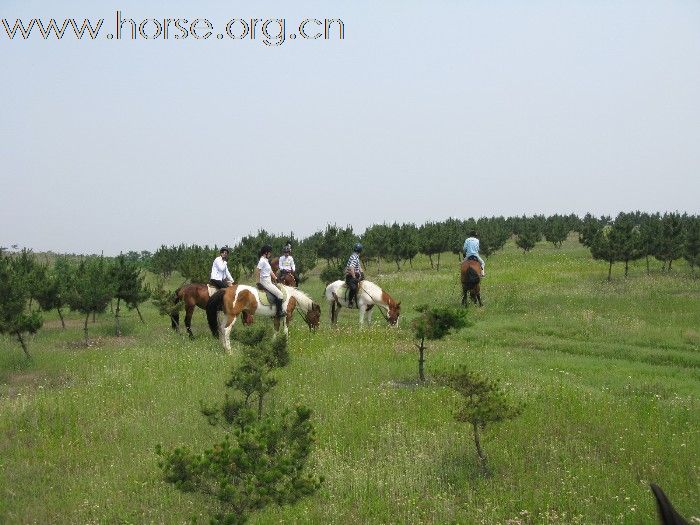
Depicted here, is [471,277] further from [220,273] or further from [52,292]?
[52,292]

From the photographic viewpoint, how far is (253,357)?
10453 mm

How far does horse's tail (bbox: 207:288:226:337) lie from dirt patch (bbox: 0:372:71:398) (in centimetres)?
444

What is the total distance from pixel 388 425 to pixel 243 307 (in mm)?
8067

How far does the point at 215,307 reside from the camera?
701 inches

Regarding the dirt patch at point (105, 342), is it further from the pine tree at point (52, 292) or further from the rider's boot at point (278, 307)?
the rider's boot at point (278, 307)

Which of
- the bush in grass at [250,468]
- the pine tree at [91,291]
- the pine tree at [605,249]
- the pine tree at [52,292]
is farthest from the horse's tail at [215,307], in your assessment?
the pine tree at [605,249]

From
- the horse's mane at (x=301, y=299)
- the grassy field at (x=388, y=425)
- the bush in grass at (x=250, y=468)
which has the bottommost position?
the grassy field at (x=388, y=425)

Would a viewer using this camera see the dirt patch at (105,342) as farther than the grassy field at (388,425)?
Yes

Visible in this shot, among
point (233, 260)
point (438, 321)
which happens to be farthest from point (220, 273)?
point (233, 260)

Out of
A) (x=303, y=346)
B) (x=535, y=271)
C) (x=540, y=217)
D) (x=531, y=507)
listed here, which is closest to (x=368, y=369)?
(x=303, y=346)

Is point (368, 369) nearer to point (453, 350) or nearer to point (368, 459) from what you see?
point (453, 350)

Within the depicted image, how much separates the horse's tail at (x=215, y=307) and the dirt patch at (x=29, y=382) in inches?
175

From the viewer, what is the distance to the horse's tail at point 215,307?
688 inches

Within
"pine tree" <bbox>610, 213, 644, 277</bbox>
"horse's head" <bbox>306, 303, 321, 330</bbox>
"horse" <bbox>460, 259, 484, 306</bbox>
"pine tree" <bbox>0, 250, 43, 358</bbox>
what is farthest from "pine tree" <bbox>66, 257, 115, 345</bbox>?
"pine tree" <bbox>610, 213, 644, 277</bbox>
